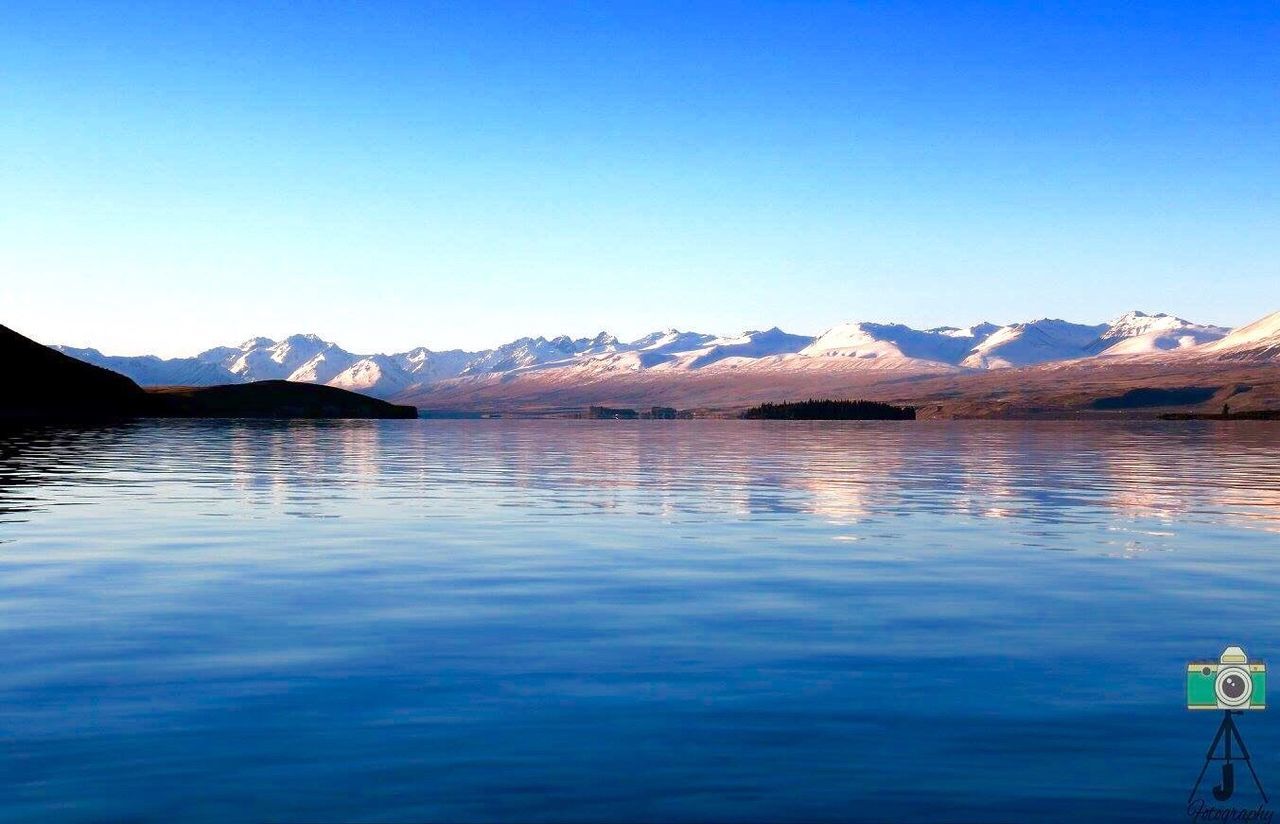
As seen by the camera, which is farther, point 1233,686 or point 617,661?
point 617,661

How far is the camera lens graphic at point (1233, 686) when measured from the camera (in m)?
11.2

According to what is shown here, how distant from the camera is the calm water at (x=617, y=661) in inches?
489

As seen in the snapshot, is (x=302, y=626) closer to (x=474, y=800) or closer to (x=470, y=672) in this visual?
(x=470, y=672)

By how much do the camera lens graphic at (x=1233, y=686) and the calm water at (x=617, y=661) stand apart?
1438 millimetres

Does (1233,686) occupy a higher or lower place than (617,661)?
higher

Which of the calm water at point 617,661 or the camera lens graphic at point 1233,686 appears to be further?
the calm water at point 617,661

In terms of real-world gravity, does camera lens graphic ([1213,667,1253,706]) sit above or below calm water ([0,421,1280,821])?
above

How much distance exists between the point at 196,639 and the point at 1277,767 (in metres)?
16.0

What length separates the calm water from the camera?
12.4 metres

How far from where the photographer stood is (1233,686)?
11.3 metres

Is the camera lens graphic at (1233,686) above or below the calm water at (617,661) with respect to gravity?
above

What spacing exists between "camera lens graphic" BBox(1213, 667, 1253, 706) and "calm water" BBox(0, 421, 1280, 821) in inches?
56.6

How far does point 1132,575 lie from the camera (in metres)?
28.2

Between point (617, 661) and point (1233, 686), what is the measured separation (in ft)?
30.9
